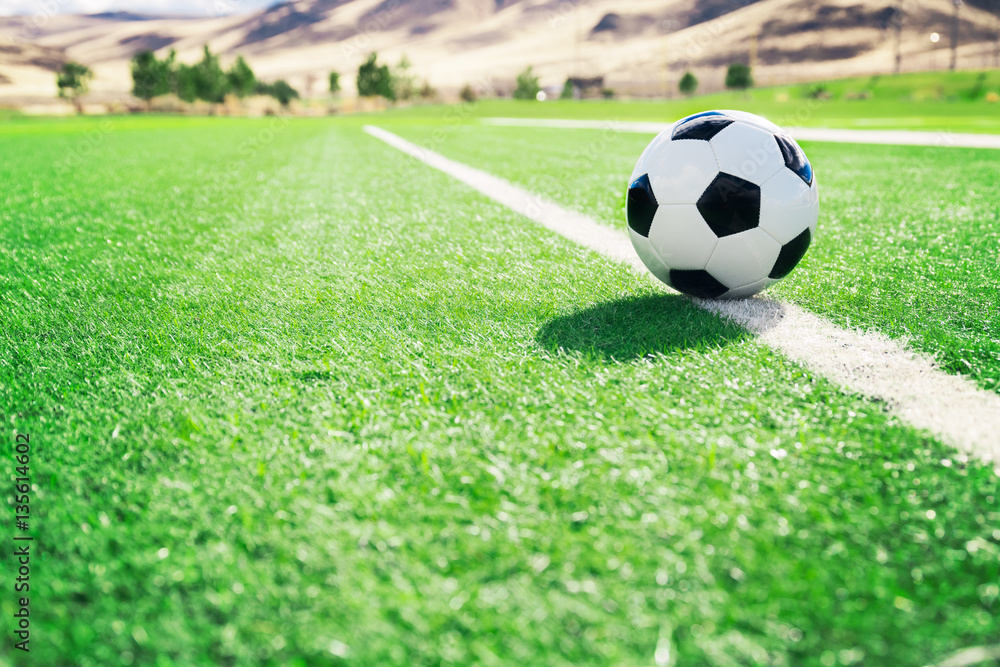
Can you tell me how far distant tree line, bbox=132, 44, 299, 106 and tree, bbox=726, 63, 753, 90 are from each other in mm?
50729

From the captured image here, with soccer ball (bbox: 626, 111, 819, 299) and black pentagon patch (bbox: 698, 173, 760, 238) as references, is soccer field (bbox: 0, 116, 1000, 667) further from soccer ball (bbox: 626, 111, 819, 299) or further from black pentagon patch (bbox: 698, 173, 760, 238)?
black pentagon patch (bbox: 698, 173, 760, 238)

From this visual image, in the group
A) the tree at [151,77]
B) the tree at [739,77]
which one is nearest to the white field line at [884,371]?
the tree at [739,77]

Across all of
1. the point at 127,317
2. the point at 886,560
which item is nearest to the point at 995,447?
the point at 886,560

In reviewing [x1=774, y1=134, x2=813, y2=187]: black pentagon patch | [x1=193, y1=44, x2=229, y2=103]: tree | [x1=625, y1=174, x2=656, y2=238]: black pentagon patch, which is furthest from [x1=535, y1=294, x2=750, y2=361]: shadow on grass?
[x1=193, y1=44, x2=229, y2=103]: tree

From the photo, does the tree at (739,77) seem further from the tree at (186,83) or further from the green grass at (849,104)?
the tree at (186,83)

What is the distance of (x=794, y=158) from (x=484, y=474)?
2.09 m

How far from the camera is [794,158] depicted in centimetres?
277

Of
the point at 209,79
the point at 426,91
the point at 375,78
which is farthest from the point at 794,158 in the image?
the point at 426,91

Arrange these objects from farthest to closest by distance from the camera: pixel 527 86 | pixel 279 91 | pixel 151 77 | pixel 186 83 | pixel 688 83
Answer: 1. pixel 279 91
2. pixel 688 83
3. pixel 527 86
4. pixel 151 77
5. pixel 186 83

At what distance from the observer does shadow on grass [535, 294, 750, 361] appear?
240cm

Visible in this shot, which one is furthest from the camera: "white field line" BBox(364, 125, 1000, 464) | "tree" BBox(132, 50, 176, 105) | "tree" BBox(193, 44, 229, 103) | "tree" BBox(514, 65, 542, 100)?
"tree" BBox(514, 65, 542, 100)

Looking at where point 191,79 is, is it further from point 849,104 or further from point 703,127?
point 703,127

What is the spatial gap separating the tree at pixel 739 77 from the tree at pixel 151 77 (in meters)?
57.7

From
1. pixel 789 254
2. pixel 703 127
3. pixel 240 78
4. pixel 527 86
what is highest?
pixel 240 78
